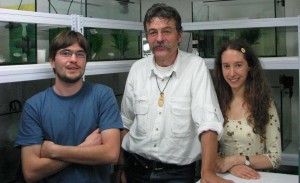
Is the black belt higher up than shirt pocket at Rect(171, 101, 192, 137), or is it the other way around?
shirt pocket at Rect(171, 101, 192, 137)

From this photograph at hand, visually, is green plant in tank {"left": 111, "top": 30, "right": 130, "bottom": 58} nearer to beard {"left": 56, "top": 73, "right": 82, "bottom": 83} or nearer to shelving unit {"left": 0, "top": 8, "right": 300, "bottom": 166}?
shelving unit {"left": 0, "top": 8, "right": 300, "bottom": 166}

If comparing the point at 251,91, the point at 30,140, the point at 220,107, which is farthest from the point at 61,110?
the point at 251,91

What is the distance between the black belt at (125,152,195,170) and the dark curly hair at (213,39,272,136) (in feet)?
1.41

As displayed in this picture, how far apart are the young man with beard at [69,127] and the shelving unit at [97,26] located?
0.42ft

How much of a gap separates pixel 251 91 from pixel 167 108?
51cm

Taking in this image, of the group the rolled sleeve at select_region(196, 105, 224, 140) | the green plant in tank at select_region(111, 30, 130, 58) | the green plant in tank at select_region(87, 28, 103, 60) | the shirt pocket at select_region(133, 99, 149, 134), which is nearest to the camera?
the rolled sleeve at select_region(196, 105, 224, 140)

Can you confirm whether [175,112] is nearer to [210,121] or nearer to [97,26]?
[210,121]

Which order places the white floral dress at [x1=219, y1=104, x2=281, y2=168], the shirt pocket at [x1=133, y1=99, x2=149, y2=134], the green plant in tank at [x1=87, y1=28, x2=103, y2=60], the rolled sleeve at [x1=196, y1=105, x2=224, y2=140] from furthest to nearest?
the green plant in tank at [x1=87, y1=28, x2=103, y2=60] < the shirt pocket at [x1=133, y1=99, x2=149, y2=134] < the white floral dress at [x1=219, y1=104, x2=281, y2=168] < the rolled sleeve at [x1=196, y1=105, x2=224, y2=140]

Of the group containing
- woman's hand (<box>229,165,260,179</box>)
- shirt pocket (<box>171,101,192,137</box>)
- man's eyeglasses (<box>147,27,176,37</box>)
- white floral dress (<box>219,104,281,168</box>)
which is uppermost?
man's eyeglasses (<box>147,27,176,37</box>)

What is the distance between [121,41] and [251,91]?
1.10 meters

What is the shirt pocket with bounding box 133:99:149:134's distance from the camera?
2037 millimetres

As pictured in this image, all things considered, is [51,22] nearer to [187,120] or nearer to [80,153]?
[80,153]

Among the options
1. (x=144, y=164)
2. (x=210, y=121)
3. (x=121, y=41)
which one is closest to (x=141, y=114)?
(x=144, y=164)

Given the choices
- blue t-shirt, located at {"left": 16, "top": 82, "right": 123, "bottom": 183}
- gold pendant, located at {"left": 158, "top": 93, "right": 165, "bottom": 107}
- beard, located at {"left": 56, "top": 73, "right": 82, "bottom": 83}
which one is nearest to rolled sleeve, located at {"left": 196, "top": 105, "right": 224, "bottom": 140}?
gold pendant, located at {"left": 158, "top": 93, "right": 165, "bottom": 107}
